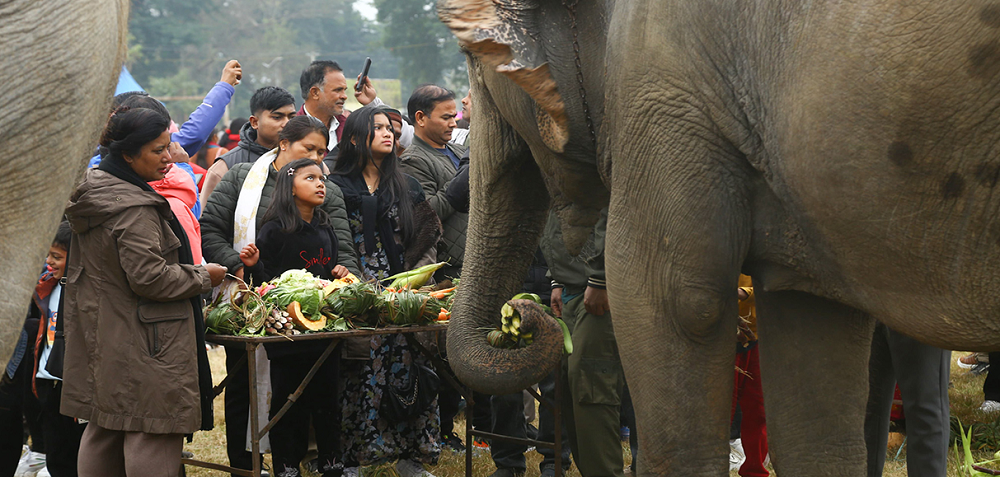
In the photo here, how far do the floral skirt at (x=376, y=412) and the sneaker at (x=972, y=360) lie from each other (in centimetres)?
484

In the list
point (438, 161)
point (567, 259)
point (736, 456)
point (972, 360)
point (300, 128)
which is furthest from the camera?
point (972, 360)

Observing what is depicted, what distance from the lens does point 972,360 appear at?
26.5 ft

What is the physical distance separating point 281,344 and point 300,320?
45 centimetres

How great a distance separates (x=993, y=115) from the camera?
204 centimetres

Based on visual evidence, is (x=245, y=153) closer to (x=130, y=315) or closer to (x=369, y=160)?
(x=369, y=160)

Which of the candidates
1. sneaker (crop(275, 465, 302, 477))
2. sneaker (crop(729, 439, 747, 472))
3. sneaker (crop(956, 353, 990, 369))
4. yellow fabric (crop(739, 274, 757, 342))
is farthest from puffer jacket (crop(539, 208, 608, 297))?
sneaker (crop(956, 353, 990, 369))

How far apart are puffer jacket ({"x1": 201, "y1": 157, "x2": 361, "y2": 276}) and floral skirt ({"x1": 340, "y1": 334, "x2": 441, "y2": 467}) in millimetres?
498

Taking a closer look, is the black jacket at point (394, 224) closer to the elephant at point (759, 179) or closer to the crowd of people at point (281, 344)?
the crowd of people at point (281, 344)

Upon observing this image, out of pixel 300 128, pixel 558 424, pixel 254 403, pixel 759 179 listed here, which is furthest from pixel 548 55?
pixel 300 128

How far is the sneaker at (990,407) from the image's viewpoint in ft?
21.8

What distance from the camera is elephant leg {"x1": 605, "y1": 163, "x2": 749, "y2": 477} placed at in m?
2.70

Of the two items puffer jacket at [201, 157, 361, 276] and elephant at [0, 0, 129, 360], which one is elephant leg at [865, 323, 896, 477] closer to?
puffer jacket at [201, 157, 361, 276]

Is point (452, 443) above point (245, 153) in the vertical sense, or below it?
below

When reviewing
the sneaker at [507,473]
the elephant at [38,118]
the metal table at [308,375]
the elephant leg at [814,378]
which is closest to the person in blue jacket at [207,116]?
the metal table at [308,375]
